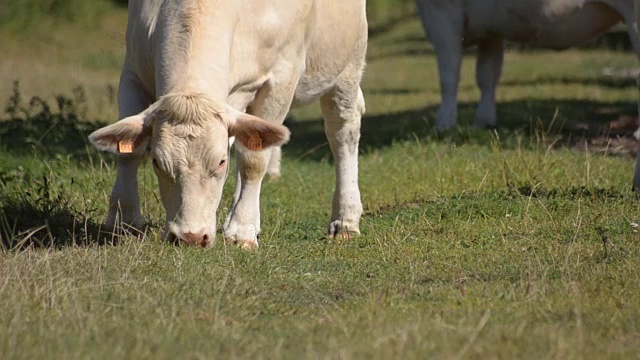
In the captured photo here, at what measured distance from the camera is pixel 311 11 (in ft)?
27.9

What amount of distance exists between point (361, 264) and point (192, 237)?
959 mm

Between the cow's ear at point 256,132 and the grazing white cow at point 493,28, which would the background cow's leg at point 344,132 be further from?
the grazing white cow at point 493,28

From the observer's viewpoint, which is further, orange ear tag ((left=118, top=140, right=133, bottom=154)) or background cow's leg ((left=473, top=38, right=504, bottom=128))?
background cow's leg ((left=473, top=38, right=504, bottom=128))

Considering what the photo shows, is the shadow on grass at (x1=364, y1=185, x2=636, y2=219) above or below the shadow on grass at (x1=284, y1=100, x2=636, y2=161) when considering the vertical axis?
above

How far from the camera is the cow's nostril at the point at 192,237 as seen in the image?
23.7 feet

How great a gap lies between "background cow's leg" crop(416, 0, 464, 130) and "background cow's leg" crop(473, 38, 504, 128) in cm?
35

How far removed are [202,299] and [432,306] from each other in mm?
1074

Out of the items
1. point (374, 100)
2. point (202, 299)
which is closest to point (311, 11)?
point (202, 299)

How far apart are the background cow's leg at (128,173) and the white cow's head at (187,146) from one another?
0.60m

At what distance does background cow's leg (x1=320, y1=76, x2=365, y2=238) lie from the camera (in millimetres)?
9359

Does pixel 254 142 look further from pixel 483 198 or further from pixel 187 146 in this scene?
pixel 483 198

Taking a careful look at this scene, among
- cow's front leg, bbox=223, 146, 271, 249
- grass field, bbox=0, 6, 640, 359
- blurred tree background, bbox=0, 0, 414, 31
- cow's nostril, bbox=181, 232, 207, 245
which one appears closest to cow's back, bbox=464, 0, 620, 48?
grass field, bbox=0, 6, 640, 359

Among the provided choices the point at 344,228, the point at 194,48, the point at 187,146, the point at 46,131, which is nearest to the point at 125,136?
the point at 187,146

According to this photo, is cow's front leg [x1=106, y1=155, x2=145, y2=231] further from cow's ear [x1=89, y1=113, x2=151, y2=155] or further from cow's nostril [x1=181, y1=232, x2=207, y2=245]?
cow's nostril [x1=181, y1=232, x2=207, y2=245]
